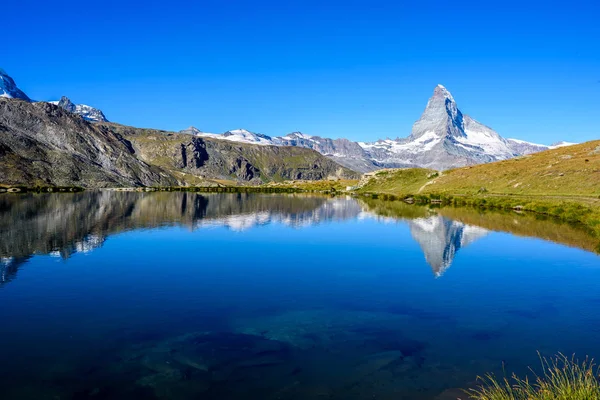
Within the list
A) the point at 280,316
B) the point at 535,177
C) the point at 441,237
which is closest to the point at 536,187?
the point at 535,177

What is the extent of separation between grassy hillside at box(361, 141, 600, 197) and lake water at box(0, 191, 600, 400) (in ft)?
197

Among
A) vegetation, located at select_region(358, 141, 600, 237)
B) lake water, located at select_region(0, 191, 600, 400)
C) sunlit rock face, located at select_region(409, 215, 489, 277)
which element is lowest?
lake water, located at select_region(0, 191, 600, 400)

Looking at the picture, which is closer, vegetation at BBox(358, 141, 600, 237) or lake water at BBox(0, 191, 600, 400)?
lake water at BBox(0, 191, 600, 400)

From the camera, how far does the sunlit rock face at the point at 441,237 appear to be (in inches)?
1777

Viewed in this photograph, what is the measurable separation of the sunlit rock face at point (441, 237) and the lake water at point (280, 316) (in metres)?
0.58

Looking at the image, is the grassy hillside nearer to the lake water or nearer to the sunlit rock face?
the sunlit rock face

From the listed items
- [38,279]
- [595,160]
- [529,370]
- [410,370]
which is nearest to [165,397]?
[410,370]

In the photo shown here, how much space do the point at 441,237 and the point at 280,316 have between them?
3963 centimetres

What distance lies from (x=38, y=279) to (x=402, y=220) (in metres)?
64.6

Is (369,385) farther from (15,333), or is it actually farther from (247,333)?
(15,333)

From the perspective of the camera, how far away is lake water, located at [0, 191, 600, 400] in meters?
17.8

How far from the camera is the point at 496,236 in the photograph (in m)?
61.4

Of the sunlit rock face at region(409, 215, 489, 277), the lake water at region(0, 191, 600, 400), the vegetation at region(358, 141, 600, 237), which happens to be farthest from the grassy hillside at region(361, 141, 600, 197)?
the lake water at region(0, 191, 600, 400)

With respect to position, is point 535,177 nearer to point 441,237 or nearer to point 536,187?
point 536,187
